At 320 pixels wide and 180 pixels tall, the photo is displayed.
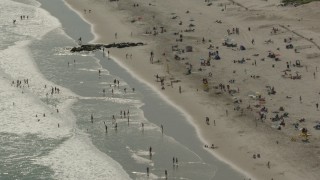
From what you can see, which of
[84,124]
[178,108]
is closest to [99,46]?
[178,108]

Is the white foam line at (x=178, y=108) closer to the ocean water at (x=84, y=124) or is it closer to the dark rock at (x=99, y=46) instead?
the ocean water at (x=84, y=124)

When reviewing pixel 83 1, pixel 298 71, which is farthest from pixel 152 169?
pixel 83 1

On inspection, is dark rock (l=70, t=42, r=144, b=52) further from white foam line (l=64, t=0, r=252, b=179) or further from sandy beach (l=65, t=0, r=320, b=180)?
white foam line (l=64, t=0, r=252, b=179)

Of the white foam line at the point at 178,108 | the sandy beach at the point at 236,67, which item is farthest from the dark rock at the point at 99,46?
the white foam line at the point at 178,108

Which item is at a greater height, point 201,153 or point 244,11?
point 244,11

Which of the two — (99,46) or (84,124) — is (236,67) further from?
(84,124)

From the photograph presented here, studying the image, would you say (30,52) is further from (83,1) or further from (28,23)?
(83,1)
